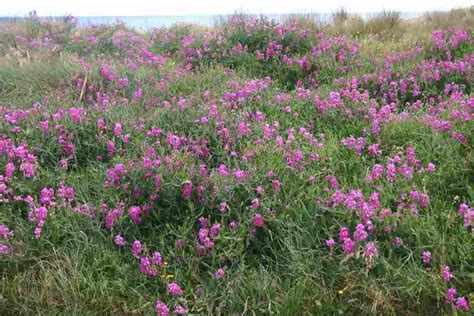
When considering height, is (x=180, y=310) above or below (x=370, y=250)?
below

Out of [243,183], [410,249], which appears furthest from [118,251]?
[410,249]

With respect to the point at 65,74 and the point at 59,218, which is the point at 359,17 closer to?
the point at 65,74

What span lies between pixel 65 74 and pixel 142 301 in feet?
14.5

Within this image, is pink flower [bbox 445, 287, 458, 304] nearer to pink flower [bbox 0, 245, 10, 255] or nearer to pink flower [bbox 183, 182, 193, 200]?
pink flower [bbox 183, 182, 193, 200]

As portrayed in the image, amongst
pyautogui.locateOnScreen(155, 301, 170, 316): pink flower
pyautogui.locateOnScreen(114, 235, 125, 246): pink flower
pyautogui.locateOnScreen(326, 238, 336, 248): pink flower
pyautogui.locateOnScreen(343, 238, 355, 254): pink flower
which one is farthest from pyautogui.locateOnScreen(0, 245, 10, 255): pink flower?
pyautogui.locateOnScreen(343, 238, 355, 254): pink flower

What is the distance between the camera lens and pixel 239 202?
3576mm

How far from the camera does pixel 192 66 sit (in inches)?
304

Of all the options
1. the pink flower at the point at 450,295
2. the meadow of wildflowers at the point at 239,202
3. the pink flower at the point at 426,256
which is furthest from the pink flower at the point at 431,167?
the pink flower at the point at 450,295

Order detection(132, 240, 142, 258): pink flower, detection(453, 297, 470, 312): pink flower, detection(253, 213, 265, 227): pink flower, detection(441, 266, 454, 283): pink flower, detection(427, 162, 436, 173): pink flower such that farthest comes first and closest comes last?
detection(427, 162, 436, 173): pink flower, detection(253, 213, 265, 227): pink flower, detection(132, 240, 142, 258): pink flower, detection(441, 266, 454, 283): pink flower, detection(453, 297, 470, 312): pink flower

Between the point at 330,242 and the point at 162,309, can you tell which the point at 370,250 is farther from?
the point at 162,309

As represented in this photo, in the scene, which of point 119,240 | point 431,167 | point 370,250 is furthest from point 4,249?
point 431,167

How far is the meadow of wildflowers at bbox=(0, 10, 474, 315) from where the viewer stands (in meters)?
3.01

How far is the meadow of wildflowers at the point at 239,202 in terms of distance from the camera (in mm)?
3006

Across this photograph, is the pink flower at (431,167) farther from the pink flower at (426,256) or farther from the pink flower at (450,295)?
the pink flower at (450,295)
